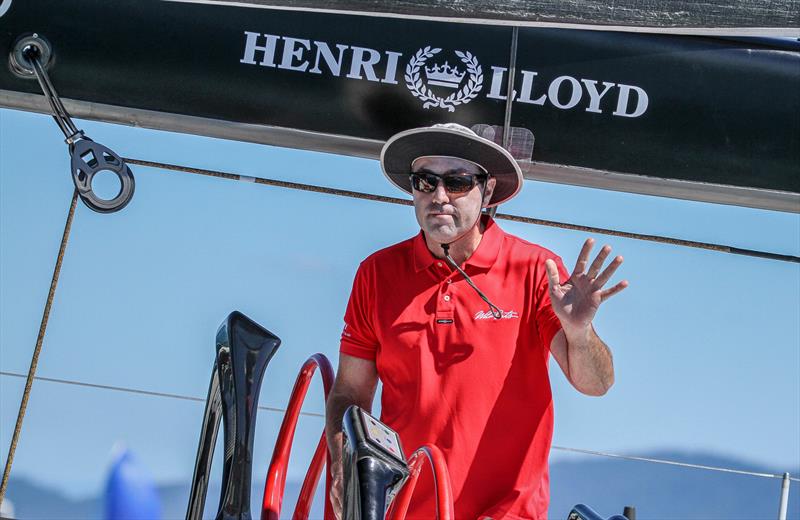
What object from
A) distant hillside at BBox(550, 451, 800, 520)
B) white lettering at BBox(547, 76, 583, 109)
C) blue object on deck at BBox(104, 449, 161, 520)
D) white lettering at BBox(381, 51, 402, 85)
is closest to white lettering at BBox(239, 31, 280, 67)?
white lettering at BBox(381, 51, 402, 85)

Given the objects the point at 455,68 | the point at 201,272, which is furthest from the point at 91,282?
the point at 455,68

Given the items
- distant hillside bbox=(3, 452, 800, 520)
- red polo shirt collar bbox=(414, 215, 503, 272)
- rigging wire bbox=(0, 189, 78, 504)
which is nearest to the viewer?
red polo shirt collar bbox=(414, 215, 503, 272)

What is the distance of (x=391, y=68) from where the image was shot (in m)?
2.45

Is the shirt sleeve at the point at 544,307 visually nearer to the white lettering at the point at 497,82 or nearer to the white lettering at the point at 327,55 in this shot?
the white lettering at the point at 497,82

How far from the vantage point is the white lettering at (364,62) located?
2.42 m

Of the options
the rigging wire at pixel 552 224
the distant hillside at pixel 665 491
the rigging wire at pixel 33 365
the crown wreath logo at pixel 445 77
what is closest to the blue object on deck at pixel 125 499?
the crown wreath logo at pixel 445 77

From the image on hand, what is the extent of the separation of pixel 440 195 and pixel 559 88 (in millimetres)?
453

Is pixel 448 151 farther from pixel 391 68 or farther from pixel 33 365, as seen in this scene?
pixel 33 365

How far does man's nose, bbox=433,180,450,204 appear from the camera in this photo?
2.71 m

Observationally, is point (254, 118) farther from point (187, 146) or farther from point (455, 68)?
point (187, 146)

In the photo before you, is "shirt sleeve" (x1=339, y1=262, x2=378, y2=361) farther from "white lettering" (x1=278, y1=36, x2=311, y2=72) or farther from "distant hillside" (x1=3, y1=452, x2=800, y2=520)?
"distant hillside" (x1=3, y1=452, x2=800, y2=520)

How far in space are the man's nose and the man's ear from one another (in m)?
0.15

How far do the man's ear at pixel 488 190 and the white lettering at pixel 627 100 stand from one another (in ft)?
1.55

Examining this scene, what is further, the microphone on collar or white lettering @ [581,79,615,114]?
the microphone on collar
